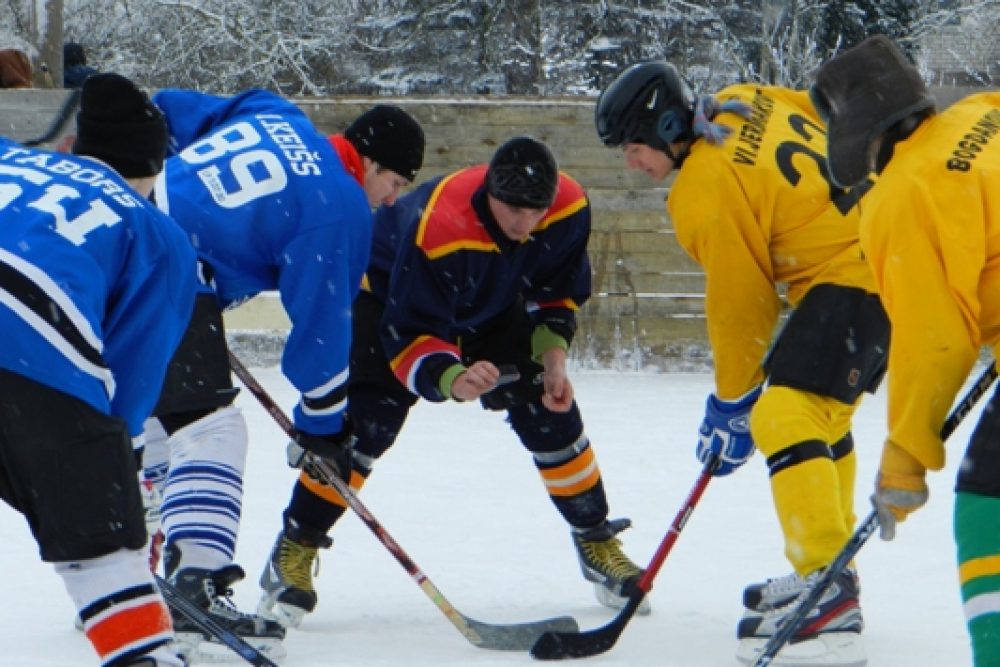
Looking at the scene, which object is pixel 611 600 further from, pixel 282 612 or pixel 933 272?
pixel 933 272

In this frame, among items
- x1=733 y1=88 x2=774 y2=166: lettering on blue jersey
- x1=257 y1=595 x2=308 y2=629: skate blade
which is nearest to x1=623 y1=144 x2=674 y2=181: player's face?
x1=733 y1=88 x2=774 y2=166: lettering on blue jersey

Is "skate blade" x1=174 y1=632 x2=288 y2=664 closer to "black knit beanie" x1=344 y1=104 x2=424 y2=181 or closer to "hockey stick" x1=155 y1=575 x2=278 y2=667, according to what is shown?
"hockey stick" x1=155 y1=575 x2=278 y2=667

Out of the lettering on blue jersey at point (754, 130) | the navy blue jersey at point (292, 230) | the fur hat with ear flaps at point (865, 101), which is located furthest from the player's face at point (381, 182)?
the fur hat with ear flaps at point (865, 101)

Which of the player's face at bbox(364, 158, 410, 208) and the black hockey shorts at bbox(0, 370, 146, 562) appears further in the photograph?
the player's face at bbox(364, 158, 410, 208)

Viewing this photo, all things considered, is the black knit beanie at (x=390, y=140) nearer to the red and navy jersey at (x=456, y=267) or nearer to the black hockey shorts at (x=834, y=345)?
the red and navy jersey at (x=456, y=267)

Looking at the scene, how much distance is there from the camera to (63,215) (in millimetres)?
2195

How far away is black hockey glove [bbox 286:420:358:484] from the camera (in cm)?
342

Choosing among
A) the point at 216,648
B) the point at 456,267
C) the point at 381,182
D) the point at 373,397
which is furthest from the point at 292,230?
the point at 216,648

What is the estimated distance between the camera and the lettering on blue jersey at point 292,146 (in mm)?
3256

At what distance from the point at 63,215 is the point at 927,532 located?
2.96 m

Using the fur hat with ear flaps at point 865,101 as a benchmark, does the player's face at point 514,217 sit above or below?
below

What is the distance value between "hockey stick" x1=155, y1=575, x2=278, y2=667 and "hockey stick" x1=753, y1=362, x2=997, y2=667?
1000mm

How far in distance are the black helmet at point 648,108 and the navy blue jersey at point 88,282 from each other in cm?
122

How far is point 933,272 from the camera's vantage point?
2.21 m
